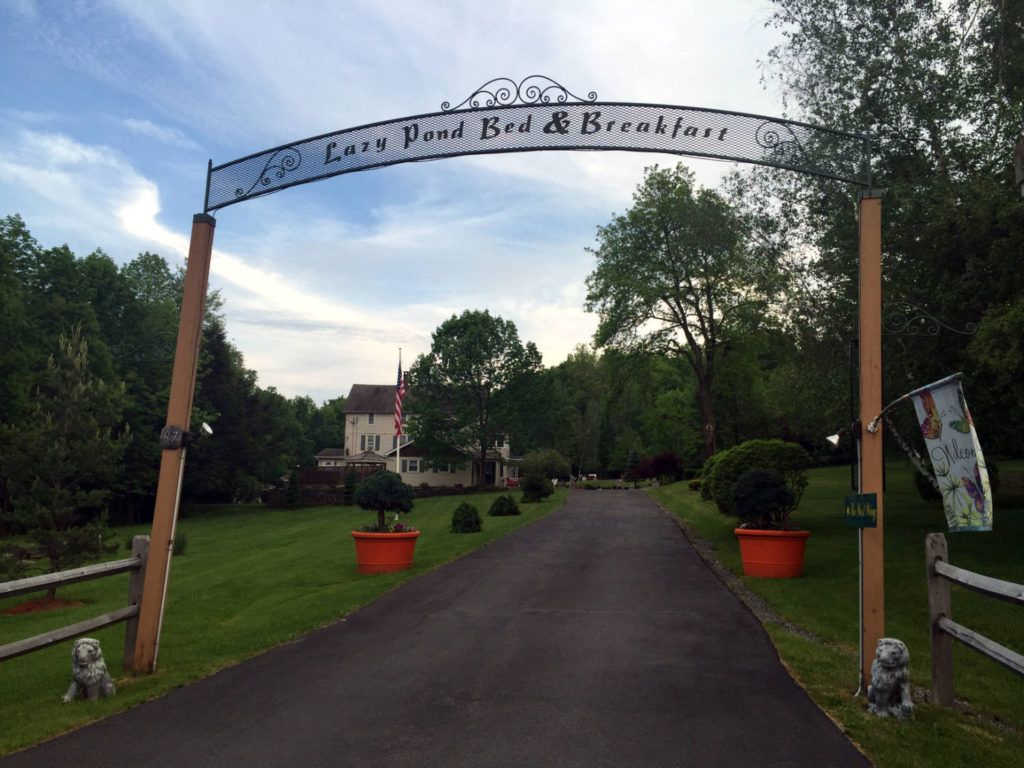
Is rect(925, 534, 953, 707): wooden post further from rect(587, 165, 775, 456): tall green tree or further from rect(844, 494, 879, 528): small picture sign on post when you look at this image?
rect(587, 165, 775, 456): tall green tree

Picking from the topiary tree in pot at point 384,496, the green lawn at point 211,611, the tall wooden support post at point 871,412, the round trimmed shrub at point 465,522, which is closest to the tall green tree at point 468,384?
the green lawn at point 211,611

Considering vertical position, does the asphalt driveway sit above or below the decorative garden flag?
below

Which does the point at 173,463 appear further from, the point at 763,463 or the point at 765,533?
the point at 763,463

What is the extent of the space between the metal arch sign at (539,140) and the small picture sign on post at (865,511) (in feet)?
11.5

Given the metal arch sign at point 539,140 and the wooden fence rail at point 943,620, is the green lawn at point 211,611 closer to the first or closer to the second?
the metal arch sign at point 539,140

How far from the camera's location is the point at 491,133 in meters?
8.83

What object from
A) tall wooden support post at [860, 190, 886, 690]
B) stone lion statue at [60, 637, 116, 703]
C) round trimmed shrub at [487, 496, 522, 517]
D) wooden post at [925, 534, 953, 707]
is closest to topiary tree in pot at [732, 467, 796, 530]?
tall wooden support post at [860, 190, 886, 690]

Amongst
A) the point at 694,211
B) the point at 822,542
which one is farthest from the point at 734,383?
the point at 822,542

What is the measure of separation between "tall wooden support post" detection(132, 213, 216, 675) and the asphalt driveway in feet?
3.50

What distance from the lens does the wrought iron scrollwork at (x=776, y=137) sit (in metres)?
8.43

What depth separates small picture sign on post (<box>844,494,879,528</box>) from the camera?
23.5ft

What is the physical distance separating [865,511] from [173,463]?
7.36m

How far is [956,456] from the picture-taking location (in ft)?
20.2

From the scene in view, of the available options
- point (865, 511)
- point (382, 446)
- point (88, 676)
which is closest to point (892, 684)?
point (865, 511)
